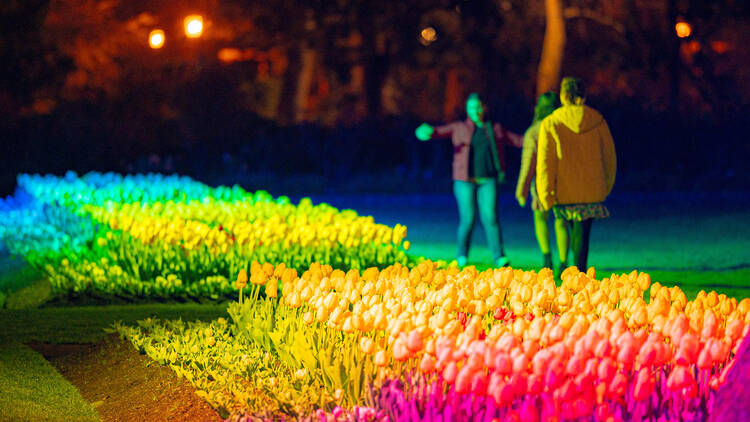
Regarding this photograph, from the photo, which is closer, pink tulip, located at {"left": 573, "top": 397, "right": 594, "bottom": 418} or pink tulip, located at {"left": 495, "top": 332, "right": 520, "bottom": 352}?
pink tulip, located at {"left": 573, "top": 397, "right": 594, "bottom": 418}

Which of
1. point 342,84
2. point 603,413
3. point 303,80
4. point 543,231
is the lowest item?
point 543,231

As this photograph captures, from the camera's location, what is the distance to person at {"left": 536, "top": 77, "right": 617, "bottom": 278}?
8.82 metres

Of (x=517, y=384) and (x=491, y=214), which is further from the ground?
(x=517, y=384)

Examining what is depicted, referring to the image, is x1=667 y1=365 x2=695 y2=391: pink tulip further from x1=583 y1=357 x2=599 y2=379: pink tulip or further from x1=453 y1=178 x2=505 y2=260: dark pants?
x1=453 y1=178 x2=505 y2=260: dark pants

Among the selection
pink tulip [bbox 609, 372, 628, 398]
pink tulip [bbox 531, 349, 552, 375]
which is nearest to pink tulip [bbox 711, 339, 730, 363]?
pink tulip [bbox 609, 372, 628, 398]

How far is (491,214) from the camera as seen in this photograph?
11078 millimetres

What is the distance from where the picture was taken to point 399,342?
434 centimetres

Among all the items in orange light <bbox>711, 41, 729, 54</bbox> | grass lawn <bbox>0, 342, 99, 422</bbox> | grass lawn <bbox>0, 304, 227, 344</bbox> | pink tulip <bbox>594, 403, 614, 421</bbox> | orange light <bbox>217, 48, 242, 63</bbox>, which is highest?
orange light <bbox>711, 41, 729, 54</bbox>

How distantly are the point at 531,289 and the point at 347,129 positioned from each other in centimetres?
2268

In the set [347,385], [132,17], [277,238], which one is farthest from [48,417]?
[132,17]

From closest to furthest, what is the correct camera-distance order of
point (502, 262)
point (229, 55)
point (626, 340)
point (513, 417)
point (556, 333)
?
1. point (513, 417)
2. point (626, 340)
3. point (556, 333)
4. point (502, 262)
5. point (229, 55)

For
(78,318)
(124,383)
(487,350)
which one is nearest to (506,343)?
(487,350)

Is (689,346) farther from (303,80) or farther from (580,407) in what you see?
(303,80)

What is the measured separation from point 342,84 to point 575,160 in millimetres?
29805
